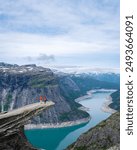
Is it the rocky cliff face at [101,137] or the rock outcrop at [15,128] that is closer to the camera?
the rock outcrop at [15,128]

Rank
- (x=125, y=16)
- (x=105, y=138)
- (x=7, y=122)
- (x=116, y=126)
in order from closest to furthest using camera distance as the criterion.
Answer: (x=7, y=122) → (x=125, y=16) → (x=105, y=138) → (x=116, y=126)

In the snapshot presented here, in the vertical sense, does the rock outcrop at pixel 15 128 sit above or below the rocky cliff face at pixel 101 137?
above

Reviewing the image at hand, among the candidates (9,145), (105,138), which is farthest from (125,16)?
(105,138)

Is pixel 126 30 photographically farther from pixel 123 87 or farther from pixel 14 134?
pixel 14 134

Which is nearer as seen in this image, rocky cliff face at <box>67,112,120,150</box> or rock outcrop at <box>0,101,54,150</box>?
rock outcrop at <box>0,101,54,150</box>

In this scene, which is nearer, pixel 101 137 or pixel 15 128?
pixel 15 128

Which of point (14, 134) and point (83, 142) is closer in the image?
point (14, 134)

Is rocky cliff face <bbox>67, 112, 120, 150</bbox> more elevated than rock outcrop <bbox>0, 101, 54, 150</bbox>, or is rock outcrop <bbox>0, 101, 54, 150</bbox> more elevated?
rock outcrop <bbox>0, 101, 54, 150</bbox>

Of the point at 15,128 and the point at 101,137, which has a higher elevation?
the point at 15,128
